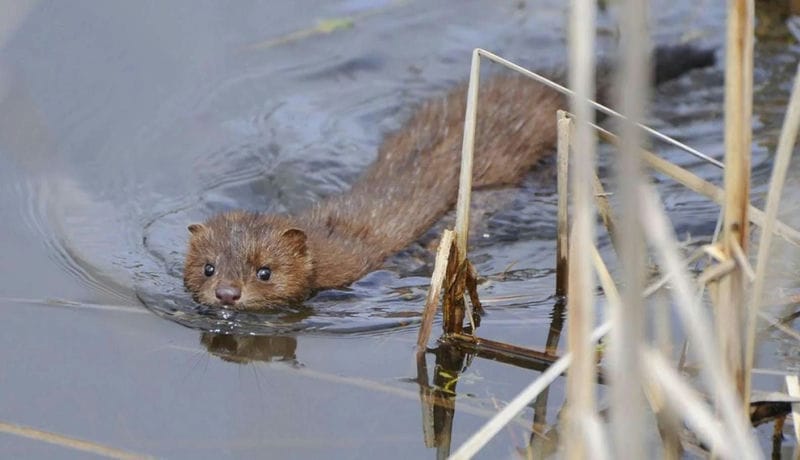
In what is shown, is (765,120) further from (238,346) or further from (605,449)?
(605,449)

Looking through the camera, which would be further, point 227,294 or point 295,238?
point 295,238

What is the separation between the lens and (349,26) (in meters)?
8.00

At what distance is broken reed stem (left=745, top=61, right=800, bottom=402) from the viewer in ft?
9.67

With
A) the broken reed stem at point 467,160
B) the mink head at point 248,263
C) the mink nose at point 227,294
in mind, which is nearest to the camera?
the broken reed stem at point 467,160

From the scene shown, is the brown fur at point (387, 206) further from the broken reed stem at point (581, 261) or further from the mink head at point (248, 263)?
the broken reed stem at point (581, 261)

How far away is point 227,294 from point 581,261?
2.83 meters

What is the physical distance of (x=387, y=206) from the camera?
6.04 m

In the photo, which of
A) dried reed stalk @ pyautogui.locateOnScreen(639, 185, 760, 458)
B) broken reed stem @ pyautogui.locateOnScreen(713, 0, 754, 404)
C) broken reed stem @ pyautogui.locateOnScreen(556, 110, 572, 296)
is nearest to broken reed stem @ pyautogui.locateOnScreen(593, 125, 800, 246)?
broken reed stem @ pyautogui.locateOnScreen(713, 0, 754, 404)

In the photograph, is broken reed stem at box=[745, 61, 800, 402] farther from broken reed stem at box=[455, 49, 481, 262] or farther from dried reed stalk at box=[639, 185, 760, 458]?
broken reed stem at box=[455, 49, 481, 262]

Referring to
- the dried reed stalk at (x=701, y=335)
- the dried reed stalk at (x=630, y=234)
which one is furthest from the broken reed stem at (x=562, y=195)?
the dried reed stalk at (x=630, y=234)

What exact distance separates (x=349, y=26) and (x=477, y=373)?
4.14 m

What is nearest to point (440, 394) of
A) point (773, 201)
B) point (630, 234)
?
point (773, 201)

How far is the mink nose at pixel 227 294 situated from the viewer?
5.09m

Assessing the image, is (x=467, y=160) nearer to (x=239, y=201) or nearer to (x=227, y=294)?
(x=227, y=294)
